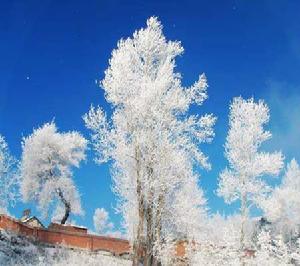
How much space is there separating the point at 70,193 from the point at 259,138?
31.4 metres

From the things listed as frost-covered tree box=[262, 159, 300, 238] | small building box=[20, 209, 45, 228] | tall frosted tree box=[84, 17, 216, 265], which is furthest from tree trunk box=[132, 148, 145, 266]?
frost-covered tree box=[262, 159, 300, 238]

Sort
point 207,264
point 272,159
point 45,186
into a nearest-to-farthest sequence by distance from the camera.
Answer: point 207,264 < point 272,159 < point 45,186

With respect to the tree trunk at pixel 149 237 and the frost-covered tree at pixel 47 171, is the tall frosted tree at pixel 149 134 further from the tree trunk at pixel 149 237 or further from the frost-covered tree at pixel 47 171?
the frost-covered tree at pixel 47 171

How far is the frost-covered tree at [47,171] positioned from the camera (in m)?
58.0

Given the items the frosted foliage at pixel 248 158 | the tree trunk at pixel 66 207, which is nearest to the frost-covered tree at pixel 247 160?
the frosted foliage at pixel 248 158

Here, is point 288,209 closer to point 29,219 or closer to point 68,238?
point 29,219

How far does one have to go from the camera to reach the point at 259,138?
32.0 metres

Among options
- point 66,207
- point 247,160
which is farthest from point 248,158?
point 66,207

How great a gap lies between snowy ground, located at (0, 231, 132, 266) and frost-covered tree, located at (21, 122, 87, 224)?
2351 centimetres

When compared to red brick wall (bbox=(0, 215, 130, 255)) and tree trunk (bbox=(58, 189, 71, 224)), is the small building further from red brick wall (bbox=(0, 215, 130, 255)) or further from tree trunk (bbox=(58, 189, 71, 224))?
red brick wall (bbox=(0, 215, 130, 255))

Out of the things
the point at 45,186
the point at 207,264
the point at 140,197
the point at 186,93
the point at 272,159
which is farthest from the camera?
the point at 45,186

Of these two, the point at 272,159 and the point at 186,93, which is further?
the point at 272,159

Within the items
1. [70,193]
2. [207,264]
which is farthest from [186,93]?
[70,193]

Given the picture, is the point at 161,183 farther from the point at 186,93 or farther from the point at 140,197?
the point at 186,93
